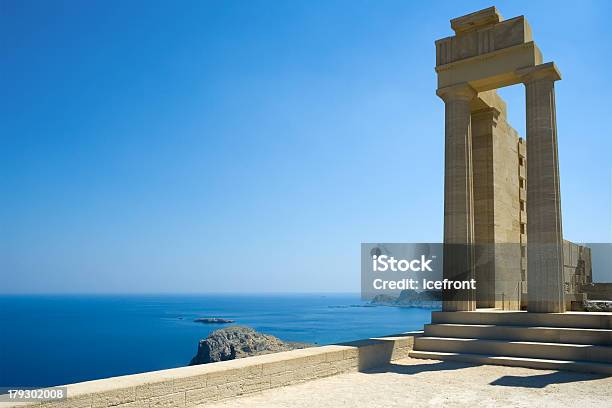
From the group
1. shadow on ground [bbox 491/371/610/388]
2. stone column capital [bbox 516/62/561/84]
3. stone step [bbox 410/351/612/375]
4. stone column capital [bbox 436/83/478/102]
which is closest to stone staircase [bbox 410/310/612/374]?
stone step [bbox 410/351/612/375]

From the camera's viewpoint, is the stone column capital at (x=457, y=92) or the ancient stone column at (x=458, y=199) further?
the stone column capital at (x=457, y=92)

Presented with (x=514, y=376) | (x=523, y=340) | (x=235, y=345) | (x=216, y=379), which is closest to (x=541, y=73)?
(x=523, y=340)

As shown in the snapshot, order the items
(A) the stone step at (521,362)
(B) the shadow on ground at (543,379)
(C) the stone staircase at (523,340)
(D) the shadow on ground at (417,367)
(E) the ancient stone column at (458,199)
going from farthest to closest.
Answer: (E) the ancient stone column at (458,199) < (C) the stone staircase at (523,340) < (D) the shadow on ground at (417,367) < (A) the stone step at (521,362) < (B) the shadow on ground at (543,379)

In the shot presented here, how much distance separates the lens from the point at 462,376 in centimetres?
1296

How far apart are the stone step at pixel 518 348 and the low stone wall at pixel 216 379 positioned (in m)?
2.97

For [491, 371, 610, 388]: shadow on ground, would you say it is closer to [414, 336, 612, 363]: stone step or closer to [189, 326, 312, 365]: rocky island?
[414, 336, 612, 363]: stone step

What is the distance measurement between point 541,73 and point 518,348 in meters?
9.54

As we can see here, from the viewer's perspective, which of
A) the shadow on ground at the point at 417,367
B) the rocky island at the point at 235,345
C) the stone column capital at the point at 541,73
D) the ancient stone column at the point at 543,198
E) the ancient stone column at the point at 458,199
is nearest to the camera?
the shadow on ground at the point at 417,367

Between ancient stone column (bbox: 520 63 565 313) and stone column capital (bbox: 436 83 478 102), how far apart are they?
2158 mm

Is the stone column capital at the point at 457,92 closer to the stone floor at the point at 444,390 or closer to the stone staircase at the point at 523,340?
the stone staircase at the point at 523,340

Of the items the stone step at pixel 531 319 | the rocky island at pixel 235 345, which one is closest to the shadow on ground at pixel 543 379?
the stone step at pixel 531 319

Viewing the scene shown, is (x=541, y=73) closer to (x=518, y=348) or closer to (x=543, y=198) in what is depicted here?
(x=543, y=198)

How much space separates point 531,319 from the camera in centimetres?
1614

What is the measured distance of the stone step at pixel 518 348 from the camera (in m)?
13.6
